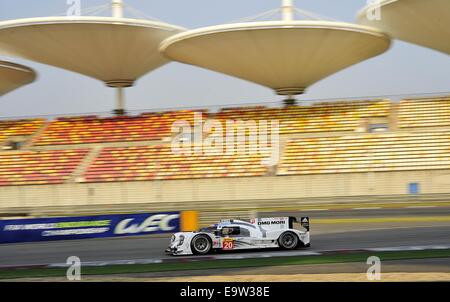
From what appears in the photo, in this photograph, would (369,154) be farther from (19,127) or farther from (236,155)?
(19,127)

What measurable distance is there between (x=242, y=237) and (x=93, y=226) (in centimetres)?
753

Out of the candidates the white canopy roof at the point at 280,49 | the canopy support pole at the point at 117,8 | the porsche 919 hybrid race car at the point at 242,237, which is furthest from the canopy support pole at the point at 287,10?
the porsche 919 hybrid race car at the point at 242,237

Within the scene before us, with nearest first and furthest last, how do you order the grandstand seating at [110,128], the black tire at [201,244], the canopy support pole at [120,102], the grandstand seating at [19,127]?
the black tire at [201,244] < the grandstand seating at [110,128] < the grandstand seating at [19,127] < the canopy support pole at [120,102]

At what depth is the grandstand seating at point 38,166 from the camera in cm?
4003

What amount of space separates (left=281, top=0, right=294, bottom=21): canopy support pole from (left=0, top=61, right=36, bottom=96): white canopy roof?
23470 mm

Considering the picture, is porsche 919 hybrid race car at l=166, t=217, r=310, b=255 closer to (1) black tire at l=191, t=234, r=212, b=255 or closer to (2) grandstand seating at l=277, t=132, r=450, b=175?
(1) black tire at l=191, t=234, r=212, b=255

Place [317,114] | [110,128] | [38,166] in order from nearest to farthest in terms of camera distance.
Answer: [38,166] → [317,114] → [110,128]

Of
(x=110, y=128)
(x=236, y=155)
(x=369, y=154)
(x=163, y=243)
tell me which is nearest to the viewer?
(x=163, y=243)

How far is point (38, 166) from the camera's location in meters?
41.8

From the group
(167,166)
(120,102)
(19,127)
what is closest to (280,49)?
(167,166)

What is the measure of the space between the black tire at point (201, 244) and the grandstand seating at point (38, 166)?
23.3 m

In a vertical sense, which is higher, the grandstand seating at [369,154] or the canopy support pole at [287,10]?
the canopy support pole at [287,10]

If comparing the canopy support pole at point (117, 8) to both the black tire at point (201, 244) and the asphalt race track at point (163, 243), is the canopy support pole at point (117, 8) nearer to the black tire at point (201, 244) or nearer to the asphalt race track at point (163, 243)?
the asphalt race track at point (163, 243)
